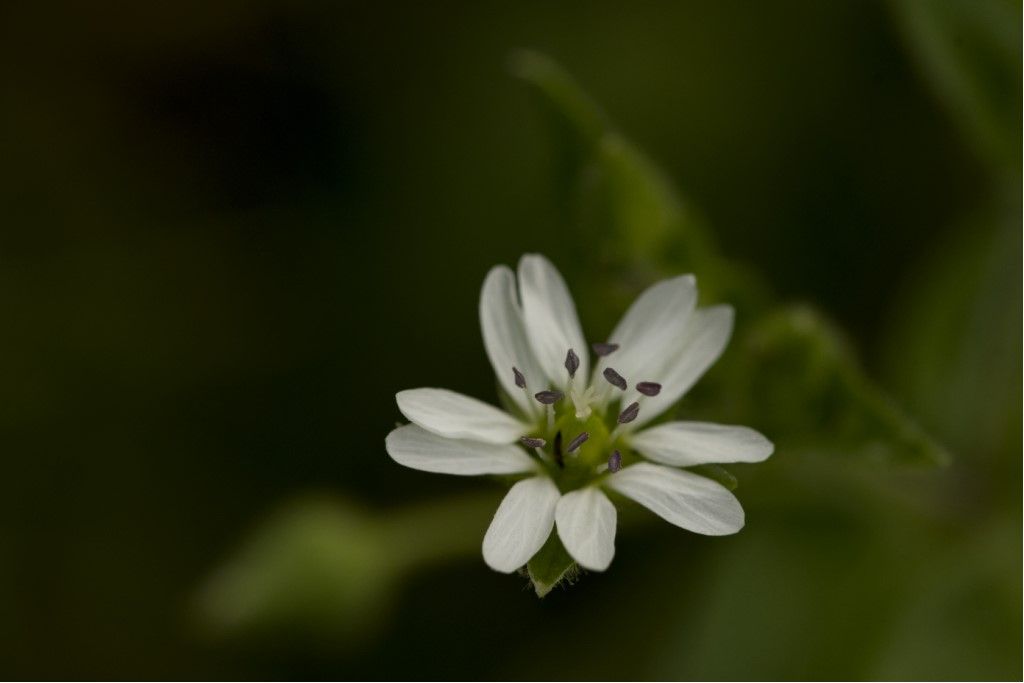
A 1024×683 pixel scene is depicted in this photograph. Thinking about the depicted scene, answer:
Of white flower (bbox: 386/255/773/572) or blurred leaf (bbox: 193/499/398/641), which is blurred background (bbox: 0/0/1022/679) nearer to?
blurred leaf (bbox: 193/499/398/641)

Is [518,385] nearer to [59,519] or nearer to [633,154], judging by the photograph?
[633,154]

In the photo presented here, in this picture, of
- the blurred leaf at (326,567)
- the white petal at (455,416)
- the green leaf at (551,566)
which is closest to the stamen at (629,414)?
the white petal at (455,416)

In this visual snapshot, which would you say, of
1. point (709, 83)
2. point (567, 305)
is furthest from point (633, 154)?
point (709, 83)

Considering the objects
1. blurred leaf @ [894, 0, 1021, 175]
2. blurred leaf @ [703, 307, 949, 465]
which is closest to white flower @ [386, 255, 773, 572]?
blurred leaf @ [703, 307, 949, 465]

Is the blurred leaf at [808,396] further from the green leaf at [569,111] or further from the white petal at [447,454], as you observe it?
the white petal at [447,454]

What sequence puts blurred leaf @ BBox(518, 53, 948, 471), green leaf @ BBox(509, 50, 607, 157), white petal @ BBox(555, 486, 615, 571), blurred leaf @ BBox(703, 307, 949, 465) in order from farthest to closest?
green leaf @ BBox(509, 50, 607, 157) → blurred leaf @ BBox(518, 53, 948, 471) → blurred leaf @ BBox(703, 307, 949, 465) → white petal @ BBox(555, 486, 615, 571)
